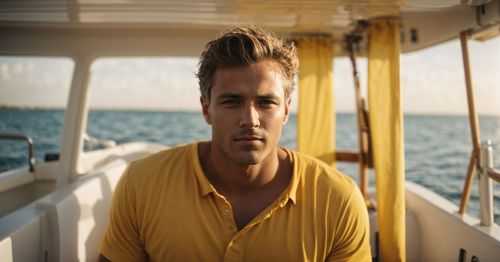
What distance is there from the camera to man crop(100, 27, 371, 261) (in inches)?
65.3

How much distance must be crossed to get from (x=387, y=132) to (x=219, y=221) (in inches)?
66.3

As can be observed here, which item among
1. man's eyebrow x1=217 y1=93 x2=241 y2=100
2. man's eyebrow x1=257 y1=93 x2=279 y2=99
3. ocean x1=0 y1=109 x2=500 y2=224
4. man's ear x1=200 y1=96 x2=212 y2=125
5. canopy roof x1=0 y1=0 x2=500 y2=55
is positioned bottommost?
ocean x1=0 y1=109 x2=500 y2=224

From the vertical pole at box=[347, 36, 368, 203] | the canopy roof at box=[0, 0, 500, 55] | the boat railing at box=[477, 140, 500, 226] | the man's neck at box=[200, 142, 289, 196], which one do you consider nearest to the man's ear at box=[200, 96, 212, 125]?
the man's neck at box=[200, 142, 289, 196]

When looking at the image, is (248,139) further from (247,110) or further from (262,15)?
(262,15)

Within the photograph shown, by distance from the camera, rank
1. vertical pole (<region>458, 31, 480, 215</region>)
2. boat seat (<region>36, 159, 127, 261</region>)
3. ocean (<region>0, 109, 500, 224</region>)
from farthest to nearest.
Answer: ocean (<region>0, 109, 500, 224</region>)
vertical pole (<region>458, 31, 480, 215</region>)
boat seat (<region>36, 159, 127, 261</region>)

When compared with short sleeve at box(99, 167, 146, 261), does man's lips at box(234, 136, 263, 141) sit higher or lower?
higher

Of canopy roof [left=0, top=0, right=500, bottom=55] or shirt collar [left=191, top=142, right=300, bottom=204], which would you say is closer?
shirt collar [left=191, top=142, right=300, bottom=204]

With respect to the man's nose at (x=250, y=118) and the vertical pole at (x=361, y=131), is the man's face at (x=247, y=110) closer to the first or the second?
the man's nose at (x=250, y=118)

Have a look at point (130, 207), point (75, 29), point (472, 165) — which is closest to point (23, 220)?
point (130, 207)

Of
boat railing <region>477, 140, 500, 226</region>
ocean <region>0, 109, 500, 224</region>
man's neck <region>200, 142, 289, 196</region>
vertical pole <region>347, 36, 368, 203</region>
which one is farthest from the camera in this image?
ocean <region>0, 109, 500, 224</region>

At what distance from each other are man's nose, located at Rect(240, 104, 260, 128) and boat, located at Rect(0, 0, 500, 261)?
2.60 feet

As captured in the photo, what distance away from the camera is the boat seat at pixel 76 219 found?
2.14 metres

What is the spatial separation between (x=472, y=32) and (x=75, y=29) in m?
3.02

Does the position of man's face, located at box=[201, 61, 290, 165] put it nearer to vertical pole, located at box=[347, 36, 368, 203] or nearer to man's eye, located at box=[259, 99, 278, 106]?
man's eye, located at box=[259, 99, 278, 106]
